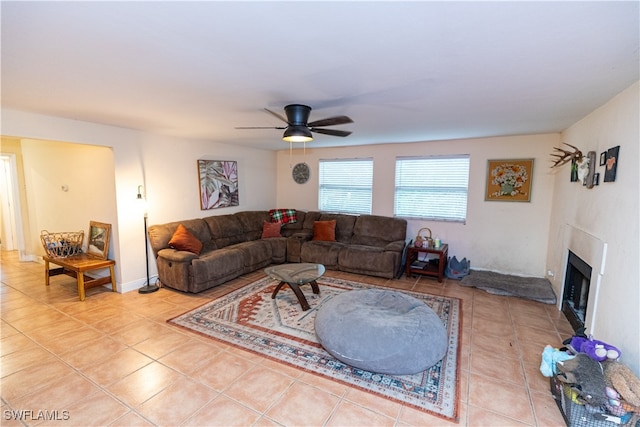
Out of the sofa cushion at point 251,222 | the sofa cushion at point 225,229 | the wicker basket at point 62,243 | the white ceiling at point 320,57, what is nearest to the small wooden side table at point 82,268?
the wicker basket at point 62,243

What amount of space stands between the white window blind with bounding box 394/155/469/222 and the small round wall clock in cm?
195

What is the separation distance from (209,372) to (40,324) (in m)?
2.15

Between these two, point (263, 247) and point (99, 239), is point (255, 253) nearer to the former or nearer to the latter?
point (263, 247)

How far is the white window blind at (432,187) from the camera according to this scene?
490cm

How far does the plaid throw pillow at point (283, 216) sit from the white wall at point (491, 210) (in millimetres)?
1702

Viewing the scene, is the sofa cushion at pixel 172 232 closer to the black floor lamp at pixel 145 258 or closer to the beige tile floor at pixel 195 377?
the black floor lamp at pixel 145 258

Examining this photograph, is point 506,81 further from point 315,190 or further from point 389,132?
point 315,190

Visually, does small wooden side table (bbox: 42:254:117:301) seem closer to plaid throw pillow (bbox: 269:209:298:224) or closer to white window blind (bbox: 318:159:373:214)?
plaid throw pillow (bbox: 269:209:298:224)

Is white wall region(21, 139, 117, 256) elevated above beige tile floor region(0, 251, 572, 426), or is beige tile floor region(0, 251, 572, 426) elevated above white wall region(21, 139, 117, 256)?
white wall region(21, 139, 117, 256)

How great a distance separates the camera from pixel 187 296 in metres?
3.84

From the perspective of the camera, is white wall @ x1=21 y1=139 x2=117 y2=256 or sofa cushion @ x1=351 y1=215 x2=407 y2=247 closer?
white wall @ x1=21 y1=139 x2=117 y2=256

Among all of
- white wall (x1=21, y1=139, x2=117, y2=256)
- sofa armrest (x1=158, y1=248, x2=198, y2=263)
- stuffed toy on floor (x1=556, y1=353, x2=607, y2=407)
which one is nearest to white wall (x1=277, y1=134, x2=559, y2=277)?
stuffed toy on floor (x1=556, y1=353, x2=607, y2=407)

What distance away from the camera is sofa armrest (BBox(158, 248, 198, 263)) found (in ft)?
12.7

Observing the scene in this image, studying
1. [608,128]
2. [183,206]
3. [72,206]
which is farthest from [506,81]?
[72,206]
